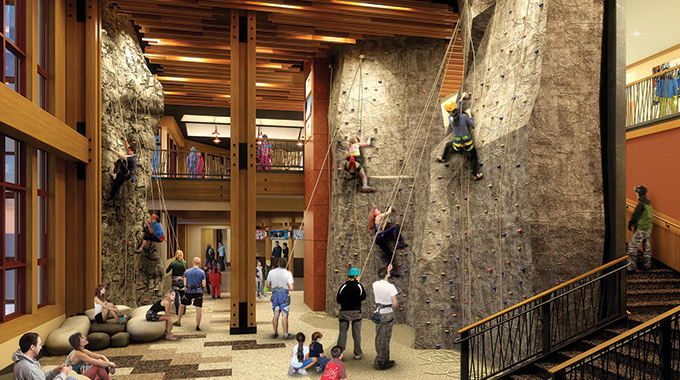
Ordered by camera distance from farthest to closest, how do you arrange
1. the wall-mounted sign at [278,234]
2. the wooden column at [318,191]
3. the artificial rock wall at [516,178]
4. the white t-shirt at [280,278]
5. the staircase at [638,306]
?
1. the wall-mounted sign at [278,234]
2. the wooden column at [318,191]
3. the white t-shirt at [280,278]
4. the artificial rock wall at [516,178]
5. the staircase at [638,306]

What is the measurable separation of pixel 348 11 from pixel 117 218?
6511 millimetres

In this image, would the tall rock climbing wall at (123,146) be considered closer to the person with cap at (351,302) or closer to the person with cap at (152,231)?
the person with cap at (152,231)

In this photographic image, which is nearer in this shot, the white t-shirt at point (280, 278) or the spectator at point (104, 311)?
the spectator at point (104, 311)

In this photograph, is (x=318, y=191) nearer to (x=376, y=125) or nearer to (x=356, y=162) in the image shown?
(x=356, y=162)

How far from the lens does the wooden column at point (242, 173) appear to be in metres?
9.63

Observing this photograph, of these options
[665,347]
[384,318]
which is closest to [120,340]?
[384,318]

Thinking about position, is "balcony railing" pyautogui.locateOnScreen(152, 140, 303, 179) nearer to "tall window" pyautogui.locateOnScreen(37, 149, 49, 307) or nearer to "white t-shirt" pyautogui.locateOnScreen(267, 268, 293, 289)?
"tall window" pyautogui.locateOnScreen(37, 149, 49, 307)

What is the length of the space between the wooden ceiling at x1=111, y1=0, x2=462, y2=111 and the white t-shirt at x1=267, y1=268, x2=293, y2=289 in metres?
5.05

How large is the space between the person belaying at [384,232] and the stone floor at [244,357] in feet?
5.25

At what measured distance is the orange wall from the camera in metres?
8.91

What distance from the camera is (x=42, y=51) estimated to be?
8680mm

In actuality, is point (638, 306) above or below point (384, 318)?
above

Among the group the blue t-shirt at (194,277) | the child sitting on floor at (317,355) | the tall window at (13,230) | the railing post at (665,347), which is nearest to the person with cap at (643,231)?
the railing post at (665,347)

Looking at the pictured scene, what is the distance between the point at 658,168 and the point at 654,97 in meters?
2.49
